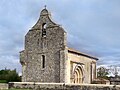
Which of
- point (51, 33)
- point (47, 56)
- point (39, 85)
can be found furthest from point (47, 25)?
point (39, 85)

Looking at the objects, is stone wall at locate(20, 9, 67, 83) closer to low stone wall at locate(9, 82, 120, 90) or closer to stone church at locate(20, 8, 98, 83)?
stone church at locate(20, 8, 98, 83)

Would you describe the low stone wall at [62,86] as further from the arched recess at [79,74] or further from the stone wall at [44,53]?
the arched recess at [79,74]

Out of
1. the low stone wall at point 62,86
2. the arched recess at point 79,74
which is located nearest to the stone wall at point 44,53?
the arched recess at point 79,74

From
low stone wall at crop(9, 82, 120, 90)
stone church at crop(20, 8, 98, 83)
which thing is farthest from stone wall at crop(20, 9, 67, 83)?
low stone wall at crop(9, 82, 120, 90)

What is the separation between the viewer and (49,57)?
1532 inches

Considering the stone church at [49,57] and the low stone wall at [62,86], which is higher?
the stone church at [49,57]

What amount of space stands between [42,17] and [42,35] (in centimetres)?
264

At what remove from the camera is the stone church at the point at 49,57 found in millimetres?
37531

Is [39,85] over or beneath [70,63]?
beneath

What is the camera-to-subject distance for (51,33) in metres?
38.8

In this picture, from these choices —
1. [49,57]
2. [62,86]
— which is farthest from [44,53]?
[62,86]

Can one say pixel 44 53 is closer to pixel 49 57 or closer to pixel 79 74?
pixel 49 57

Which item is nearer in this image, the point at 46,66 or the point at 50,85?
the point at 50,85

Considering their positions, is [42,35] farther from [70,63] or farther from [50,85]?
[50,85]
